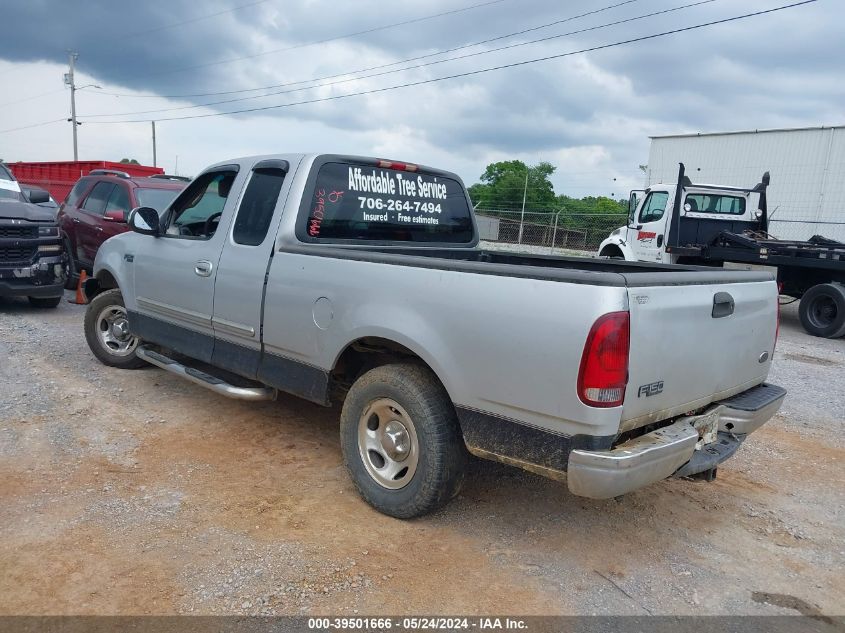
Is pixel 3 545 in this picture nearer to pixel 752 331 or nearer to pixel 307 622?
pixel 307 622

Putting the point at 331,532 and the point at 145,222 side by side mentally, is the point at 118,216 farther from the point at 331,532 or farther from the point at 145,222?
the point at 331,532

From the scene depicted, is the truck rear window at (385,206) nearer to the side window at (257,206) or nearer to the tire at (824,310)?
the side window at (257,206)

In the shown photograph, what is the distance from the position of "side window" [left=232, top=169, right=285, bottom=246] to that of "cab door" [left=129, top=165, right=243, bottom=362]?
0.13 m

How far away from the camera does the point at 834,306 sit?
10805 mm

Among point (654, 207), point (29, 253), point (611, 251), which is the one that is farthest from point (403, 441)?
point (611, 251)

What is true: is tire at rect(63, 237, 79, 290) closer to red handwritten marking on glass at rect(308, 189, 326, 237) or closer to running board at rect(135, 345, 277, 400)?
running board at rect(135, 345, 277, 400)

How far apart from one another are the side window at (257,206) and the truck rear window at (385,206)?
30 cm

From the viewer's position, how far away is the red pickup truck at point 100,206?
9242mm

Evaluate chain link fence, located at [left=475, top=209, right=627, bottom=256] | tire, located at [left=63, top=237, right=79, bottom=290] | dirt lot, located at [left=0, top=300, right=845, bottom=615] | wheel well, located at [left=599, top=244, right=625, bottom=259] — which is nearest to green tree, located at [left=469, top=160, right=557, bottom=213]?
chain link fence, located at [left=475, top=209, right=627, bottom=256]

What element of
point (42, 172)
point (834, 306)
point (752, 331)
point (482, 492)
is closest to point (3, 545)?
point (482, 492)

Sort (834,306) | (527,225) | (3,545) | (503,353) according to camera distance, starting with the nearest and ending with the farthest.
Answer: (503,353), (3,545), (834,306), (527,225)

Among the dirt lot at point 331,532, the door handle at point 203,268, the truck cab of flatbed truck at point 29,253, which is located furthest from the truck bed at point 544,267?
the truck cab of flatbed truck at point 29,253

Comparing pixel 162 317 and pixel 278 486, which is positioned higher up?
pixel 162 317

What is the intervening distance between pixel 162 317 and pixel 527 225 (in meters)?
20.8
